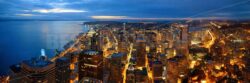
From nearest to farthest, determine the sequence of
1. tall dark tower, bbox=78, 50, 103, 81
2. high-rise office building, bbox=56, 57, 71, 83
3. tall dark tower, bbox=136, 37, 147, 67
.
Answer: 1. high-rise office building, bbox=56, 57, 71, 83
2. tall dark tower, bbox=78, 50, 103, 81
3. tall dark tower, bbox=136, 37, 147, 67

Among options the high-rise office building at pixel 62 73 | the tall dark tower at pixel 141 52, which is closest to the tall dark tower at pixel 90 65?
the high-rise office building at pixel 62 73

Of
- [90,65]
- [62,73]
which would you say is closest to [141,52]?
[90,65]

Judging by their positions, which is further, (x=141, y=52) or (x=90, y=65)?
(x=141, y=52)

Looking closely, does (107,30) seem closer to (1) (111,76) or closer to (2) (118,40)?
(2) (118,40)

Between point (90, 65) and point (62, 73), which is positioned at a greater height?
point (62, 73)

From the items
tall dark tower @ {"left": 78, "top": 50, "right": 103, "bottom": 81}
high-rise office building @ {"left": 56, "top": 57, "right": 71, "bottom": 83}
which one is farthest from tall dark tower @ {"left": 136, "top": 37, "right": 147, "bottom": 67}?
high-rise office building @ {"left": 56, "top": 57, "right": 71, "bottom": 83}

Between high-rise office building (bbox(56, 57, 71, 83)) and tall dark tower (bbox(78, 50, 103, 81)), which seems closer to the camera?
high-rise office building (bbox(56, 57, 71, 83))

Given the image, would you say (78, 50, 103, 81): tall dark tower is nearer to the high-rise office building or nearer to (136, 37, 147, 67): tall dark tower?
the high-rise office building

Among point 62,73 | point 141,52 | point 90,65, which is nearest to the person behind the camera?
point 62,73

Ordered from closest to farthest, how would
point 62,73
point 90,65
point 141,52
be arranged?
1. point 62,73
2. point 90,65
3. point 141,52

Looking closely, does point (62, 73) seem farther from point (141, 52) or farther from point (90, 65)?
point (141, 52)

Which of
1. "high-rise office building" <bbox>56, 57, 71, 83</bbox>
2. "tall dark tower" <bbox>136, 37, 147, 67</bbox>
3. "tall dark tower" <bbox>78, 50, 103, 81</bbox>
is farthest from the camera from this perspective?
"tall dark tower" <bbox>136, 37, 147, 67</bbox>
